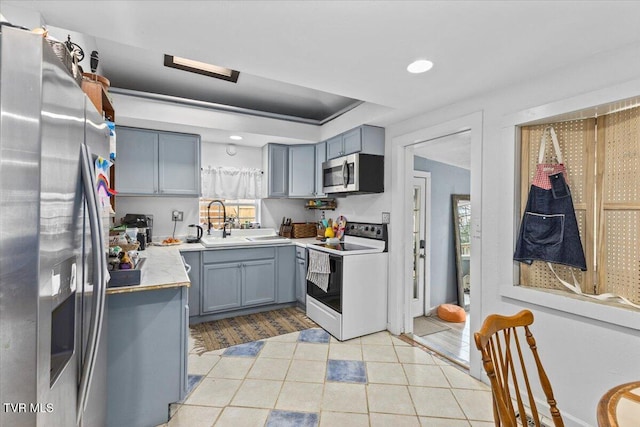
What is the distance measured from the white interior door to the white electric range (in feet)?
2.56

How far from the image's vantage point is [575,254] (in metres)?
1.88

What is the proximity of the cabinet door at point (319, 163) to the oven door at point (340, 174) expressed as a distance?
0.65 feet

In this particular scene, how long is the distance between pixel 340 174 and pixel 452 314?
7.38 ft

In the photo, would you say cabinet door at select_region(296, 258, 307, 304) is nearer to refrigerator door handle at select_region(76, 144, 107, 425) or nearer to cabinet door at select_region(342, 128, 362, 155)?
cabinet door at select_region(342, 128, 362, 155)

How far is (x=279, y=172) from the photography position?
13.6ft

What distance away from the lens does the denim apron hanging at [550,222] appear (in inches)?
74.7

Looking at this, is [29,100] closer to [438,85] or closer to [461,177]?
[438,85]

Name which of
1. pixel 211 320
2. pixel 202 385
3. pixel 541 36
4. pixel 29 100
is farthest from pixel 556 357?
pixel 211 320

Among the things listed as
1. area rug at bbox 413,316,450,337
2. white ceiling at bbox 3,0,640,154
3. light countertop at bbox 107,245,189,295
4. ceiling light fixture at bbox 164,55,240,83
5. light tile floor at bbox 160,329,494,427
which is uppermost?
ceiling light fixture at bbox 164,55,240,83

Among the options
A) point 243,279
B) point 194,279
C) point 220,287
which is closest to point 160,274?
point 194,279

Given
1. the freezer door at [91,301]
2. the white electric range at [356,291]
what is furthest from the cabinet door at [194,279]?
the freezer door at [91,301]

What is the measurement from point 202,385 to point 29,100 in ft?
7.32

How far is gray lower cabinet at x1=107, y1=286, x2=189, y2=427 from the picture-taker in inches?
66.6

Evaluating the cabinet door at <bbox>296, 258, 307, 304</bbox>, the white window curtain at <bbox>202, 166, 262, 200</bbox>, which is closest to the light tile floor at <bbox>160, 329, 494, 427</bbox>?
the cabinet door at <bbox>296, 258, 307, 304</bbox>
